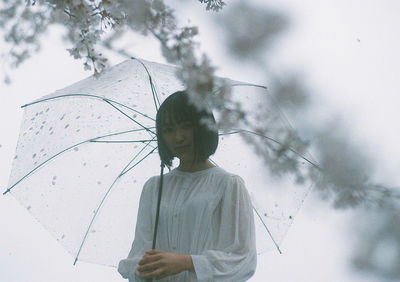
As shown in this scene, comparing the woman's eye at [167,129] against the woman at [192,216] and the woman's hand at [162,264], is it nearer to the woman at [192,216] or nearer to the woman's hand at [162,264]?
the woman at [192,216]

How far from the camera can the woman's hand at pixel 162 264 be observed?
1062mm

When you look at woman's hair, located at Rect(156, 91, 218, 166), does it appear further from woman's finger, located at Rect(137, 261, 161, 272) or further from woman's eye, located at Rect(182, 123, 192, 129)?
woman's finger, located at Rect(137, 261, 161, 272)

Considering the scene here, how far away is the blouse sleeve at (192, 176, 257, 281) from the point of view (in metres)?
1.09

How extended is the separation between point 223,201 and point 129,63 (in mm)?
477

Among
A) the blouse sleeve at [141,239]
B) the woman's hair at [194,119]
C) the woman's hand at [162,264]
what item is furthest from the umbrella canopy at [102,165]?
the woman's hand at [162,264]

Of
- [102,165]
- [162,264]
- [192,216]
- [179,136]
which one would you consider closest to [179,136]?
[179,136]

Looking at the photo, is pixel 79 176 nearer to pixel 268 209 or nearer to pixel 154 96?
pixel 154 96

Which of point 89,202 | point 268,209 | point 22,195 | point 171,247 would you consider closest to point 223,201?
point 171,247

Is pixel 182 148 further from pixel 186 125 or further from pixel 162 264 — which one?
pixel 162 264

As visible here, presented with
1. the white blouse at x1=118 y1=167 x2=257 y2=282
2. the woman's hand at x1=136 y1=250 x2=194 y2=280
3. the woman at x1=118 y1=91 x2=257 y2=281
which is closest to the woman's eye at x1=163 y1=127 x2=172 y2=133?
the woman at x1=118 y1=91 x2=257 y2=281

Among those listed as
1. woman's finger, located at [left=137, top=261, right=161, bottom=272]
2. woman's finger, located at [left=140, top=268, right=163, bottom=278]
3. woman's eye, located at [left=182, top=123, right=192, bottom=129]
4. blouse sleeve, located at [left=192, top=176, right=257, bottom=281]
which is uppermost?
woman's eye, located at [left=182, top=123, right=192, bottom=129]

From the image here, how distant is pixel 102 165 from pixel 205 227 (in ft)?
1.74

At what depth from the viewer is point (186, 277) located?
1138 millimetres

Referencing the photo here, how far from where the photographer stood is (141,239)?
49.3 inches
